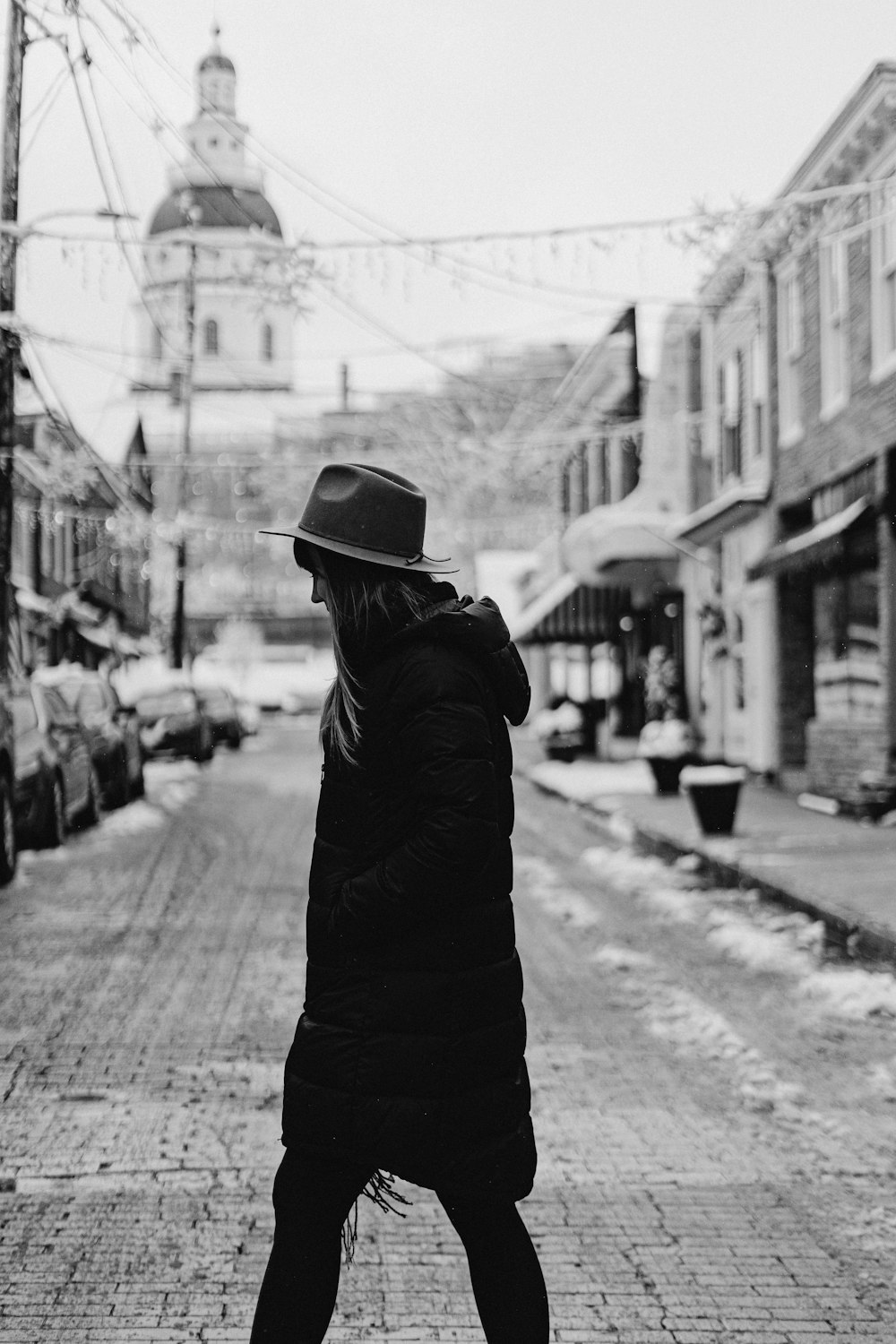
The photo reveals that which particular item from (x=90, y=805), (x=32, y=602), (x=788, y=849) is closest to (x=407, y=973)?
(x=788, y=849)

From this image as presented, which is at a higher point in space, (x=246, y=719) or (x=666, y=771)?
(x=246, y=719)

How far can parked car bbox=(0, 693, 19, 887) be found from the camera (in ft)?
36.7

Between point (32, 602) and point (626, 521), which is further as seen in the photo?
point (32, 602)

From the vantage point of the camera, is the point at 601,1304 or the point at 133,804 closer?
the point at 601,1304

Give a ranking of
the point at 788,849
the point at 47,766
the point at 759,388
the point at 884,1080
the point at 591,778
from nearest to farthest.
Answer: the point at 884,1080
the point at 788,849
the point at 47,766
the point at 759,388
the point at 591,778

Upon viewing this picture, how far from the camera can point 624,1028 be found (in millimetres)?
6918

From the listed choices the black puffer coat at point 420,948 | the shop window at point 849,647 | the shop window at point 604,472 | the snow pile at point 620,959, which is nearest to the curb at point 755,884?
the snow pile at point 620,959

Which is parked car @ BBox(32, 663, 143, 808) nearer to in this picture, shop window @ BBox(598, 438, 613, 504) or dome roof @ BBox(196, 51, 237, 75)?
dome roof @ BBox(196, 51, 237, 75)

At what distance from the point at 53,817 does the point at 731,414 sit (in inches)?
515

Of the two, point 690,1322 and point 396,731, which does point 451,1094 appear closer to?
point 396,731

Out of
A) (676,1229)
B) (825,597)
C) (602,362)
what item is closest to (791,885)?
(676,1229)

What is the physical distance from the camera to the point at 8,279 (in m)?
11.6

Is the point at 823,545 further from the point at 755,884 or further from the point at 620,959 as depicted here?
the point at 620,959

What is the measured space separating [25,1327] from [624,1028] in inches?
149
